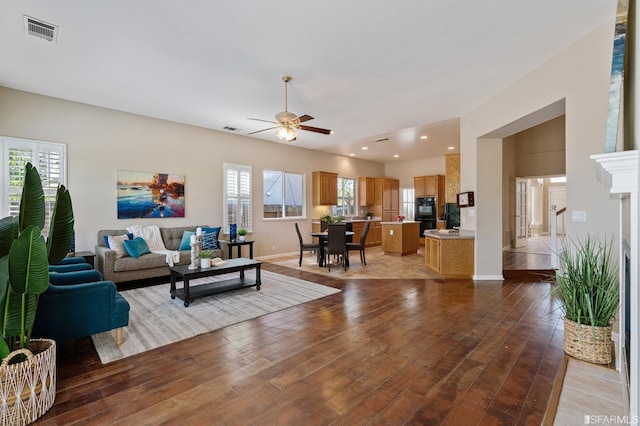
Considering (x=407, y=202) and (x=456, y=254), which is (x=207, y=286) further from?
(x=407, y=202)

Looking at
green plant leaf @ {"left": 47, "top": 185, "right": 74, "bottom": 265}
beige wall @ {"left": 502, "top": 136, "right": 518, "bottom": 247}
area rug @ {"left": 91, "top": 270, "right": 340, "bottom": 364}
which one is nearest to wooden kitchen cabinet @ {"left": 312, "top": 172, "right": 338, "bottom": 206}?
area rug @ {"left": 91, "top": 270, "right": 340, "bottom": 364}

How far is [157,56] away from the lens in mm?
3500

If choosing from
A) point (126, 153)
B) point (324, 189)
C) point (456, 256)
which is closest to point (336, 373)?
point (456, 256)

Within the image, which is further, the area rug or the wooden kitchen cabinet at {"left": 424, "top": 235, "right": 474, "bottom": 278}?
the wooden kitchen cabinet at {"left": 424, "top": 235, "right": 474, "bottom": 278}

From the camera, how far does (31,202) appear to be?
2.00 meters

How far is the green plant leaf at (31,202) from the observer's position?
1955 mm

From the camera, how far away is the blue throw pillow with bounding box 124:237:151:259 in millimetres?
5038

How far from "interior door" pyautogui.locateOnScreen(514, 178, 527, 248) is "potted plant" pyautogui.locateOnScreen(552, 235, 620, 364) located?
7197 mm

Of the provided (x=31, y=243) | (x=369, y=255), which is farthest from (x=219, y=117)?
(x=369, y=255)

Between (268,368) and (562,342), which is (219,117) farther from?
(562,342)

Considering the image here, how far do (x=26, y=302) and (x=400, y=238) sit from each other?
296 inches

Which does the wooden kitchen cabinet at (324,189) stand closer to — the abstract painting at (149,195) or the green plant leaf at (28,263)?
the abstract painting at (149,195)

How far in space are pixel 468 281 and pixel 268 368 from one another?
4.22 meters

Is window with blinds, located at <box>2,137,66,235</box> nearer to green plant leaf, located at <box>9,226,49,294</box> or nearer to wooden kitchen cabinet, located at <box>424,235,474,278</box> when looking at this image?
green plant leaf, located at <box>9,226,49,294</box>
